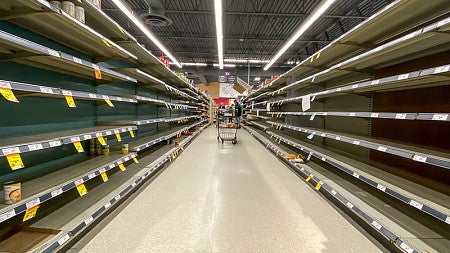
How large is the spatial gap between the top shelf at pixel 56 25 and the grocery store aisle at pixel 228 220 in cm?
160

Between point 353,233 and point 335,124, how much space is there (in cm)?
224

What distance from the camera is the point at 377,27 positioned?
2.42 m

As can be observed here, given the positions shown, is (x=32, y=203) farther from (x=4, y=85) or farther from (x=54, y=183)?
(x=4, y=85)

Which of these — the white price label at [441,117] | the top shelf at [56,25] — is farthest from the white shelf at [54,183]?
the white price label at [441,117]

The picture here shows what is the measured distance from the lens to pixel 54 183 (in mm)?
1676

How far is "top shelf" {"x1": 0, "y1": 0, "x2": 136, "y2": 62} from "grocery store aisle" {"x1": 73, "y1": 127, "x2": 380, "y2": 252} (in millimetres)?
1601

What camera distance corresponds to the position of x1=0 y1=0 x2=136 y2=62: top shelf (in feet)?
4.83

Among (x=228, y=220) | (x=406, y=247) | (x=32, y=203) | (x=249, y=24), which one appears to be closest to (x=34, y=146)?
(x=32, y=203)

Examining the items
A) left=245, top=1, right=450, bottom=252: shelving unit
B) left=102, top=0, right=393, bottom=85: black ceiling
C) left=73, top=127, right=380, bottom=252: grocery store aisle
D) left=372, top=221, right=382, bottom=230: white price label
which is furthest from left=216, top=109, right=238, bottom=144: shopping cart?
left=372, top=221, right=382, bottom=230: white price label

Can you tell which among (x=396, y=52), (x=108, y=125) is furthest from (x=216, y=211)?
(x=396, y=52)

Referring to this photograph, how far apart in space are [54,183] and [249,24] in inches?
382

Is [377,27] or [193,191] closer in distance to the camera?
[377,27]

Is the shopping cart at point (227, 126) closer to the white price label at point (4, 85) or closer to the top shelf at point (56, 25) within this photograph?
the top shelf at point (56, 25)

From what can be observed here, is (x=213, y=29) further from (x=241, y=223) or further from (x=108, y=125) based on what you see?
(x=241, y=223)
